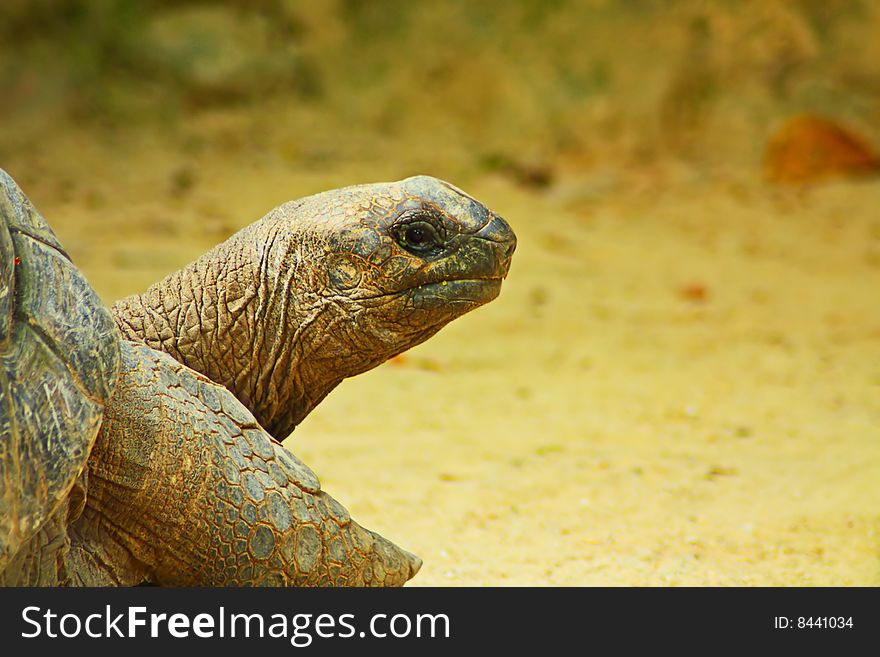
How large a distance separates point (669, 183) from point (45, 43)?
15.2ft

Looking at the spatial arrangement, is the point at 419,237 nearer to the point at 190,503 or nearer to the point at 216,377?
the point at 216,377

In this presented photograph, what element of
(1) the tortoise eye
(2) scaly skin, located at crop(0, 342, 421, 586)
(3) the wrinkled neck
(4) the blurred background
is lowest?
(2) scaly skin, located at crop(0, 342, 421, 586)

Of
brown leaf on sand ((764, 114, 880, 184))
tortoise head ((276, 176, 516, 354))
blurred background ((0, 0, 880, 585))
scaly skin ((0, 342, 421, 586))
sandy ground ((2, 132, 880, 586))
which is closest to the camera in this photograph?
scaly skin ((0, 342, 421, 586))

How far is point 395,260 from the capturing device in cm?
239

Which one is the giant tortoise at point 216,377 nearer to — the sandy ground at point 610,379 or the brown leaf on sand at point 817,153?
the sandy ground at point 610,379

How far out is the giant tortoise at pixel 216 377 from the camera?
1.68 metres

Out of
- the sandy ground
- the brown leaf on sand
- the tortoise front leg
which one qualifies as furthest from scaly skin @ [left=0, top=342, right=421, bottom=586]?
the brown leaf on sand

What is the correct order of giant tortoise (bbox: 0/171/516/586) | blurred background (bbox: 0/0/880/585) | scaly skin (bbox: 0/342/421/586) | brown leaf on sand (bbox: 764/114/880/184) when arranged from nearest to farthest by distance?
giant tortoise (bbox: 0/171/516/586), scaly skin (bbox: 0/342/421/586), blurred background (bbox: 0/0/880/585), brown leaf on sand (bbox: 764/114/880/184)

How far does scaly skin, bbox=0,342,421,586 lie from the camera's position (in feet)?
6.37

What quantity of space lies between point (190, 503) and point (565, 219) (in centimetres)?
571

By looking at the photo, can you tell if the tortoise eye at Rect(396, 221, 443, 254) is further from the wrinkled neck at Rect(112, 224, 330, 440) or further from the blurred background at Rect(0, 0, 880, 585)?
the blurred background at Rect(0, 0, 880, 585)

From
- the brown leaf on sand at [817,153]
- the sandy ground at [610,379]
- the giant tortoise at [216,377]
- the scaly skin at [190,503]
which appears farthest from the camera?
the brown leaf on sand at [817,153]

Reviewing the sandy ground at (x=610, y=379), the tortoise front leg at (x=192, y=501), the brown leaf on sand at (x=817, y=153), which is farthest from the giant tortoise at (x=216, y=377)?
the brown leaf on sand at (x=817, y=153)

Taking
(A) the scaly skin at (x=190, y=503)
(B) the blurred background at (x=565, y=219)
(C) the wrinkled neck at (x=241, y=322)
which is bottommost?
(A) the scaly skin at (x=190, y=503)
